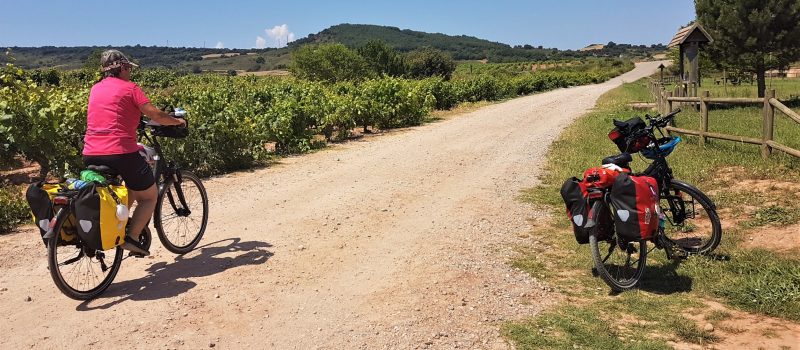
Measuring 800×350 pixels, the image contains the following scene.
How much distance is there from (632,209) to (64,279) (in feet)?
13.5

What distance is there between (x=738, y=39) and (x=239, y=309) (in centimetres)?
2085

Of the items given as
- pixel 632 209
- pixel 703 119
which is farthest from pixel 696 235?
pixel 703 119

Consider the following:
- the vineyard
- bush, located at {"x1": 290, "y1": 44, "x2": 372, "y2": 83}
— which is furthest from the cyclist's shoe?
bush, located at {"x1": 290, "y1": 44, "x2": 372, "y2": 83}

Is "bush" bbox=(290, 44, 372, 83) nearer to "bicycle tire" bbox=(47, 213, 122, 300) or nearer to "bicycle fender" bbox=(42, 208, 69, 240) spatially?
"bicycle tire" bbox=(47, 213, 122, 300)

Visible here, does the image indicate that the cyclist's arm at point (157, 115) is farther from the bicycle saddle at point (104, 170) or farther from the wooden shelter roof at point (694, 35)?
the wooden shelter roof at point (694, 35)

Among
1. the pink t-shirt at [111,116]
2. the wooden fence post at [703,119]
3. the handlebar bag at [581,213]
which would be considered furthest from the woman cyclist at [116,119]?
the wooden fence post at [703,119]

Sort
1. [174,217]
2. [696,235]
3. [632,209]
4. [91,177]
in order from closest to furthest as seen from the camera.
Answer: [91,177] < [632,209] < [174,217] < [696,235]

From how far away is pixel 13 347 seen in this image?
11.4 feet

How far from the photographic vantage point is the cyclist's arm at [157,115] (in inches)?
165

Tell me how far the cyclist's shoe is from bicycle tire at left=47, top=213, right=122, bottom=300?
0.07 metres

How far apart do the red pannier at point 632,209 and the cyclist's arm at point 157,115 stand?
136 inches

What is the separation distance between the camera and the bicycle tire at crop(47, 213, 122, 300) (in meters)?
3.84

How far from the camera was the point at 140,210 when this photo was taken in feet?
14.5

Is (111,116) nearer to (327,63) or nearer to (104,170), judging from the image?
(104,170)
